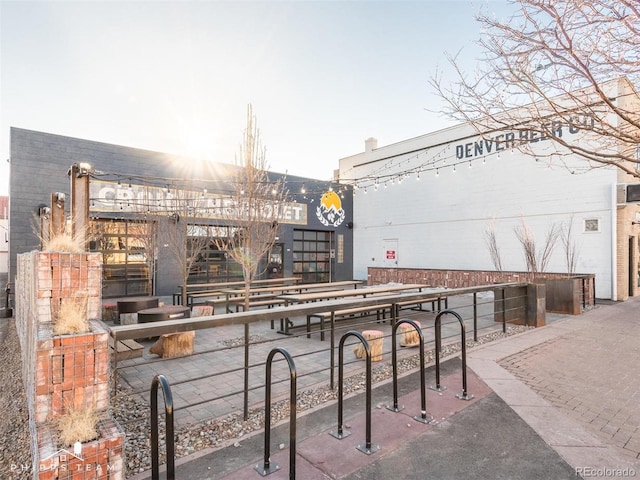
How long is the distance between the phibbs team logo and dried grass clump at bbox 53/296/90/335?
16.9m

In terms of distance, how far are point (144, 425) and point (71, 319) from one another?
1.82 metres

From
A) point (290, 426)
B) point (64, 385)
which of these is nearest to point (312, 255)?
point (290, 426)

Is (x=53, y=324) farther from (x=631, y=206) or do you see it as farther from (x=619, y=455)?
(x=631, y=206)

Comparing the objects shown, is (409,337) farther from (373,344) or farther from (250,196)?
(250,196)

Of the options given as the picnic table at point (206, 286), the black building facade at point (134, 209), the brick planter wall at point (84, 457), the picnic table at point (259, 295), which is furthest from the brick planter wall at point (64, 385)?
the picnic table at point (206, 286)

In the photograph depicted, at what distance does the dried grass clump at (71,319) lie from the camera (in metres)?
2.01

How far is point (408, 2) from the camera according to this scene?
632cm

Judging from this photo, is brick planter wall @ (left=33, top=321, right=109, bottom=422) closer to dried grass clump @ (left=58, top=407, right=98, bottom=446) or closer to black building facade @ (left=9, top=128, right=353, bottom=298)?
dried grass clump @ (left=58, top=407, right=98, bottom=446)

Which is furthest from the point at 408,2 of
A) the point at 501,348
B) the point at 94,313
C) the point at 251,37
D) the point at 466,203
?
the point at 466,203

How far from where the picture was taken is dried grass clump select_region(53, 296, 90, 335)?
2.01m

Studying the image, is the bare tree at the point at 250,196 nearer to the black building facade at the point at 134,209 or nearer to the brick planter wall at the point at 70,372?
the black building facade at the point at 134,209

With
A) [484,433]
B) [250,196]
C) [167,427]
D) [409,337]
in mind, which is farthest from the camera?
[250,196]

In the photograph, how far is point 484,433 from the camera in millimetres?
2984

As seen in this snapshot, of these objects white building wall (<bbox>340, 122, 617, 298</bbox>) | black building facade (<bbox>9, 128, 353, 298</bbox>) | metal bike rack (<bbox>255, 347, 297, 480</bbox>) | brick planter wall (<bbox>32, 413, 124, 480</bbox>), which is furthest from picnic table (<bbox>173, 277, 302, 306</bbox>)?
brick planter wall (<bbox>32, 413, 124, 480</bbox>)
